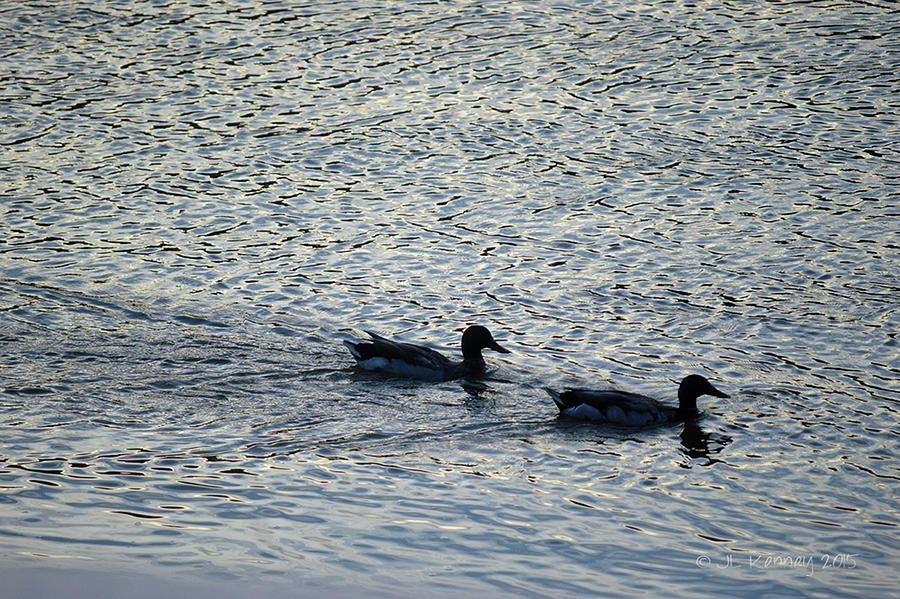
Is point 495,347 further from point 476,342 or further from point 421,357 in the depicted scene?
point 421,357

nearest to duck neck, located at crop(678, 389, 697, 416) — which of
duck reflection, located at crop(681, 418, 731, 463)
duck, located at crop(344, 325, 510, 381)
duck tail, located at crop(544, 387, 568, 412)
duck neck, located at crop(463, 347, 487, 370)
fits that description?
duck reflection, located at crop(681, 418, 731, 463)

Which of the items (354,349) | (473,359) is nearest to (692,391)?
(473,359)

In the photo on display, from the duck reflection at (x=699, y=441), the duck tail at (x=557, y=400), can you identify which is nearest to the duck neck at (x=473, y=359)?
the duck tail at (x=557, y=400)

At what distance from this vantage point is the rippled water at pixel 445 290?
9852mm

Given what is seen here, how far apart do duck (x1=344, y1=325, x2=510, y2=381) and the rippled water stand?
0.71ft

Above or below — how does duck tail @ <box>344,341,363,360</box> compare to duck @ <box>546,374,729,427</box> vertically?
above

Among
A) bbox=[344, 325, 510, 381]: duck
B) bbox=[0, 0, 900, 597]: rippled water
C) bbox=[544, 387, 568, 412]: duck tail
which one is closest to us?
bbox=[0, 0, 900, 597]: rippled water

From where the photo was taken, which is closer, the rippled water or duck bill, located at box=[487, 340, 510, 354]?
the rippled water

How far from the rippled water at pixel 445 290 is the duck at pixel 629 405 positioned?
0.65ft

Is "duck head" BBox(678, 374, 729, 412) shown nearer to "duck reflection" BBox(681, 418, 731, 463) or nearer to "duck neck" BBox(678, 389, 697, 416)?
"duck neck" BBox(678, 389, 697, 416)

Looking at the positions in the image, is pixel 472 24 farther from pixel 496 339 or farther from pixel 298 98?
pixel 496 339

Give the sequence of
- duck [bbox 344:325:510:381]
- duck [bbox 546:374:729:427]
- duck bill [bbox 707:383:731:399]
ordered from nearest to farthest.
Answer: duck [bbox 546:374:729:427]
duck bill [bbox 707:383:731:399]
duck [bbox 344:325:510:381]

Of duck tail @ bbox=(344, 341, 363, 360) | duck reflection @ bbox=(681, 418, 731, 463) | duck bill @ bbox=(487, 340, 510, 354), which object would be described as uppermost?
duck tail @ bbox=(344, 341, 363, 360)

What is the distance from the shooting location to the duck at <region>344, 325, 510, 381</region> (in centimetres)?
1345
